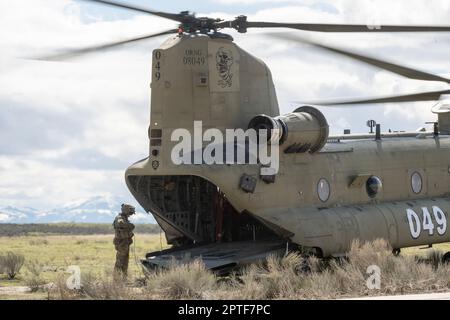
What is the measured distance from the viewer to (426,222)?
2556 centimetres

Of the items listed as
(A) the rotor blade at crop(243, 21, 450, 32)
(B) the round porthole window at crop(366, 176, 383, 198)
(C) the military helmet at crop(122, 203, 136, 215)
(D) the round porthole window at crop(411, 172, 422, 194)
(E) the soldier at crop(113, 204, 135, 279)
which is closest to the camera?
(A) the rotor blade at crop(243, 21, 450, 32)

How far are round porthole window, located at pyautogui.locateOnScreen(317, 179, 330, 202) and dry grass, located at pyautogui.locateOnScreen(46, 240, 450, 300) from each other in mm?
1891

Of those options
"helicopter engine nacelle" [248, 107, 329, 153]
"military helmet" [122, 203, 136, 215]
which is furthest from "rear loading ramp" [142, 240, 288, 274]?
"helicopter engine nacelle" [248, 107, 329, 153]

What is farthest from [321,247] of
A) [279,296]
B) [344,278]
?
[279,296]

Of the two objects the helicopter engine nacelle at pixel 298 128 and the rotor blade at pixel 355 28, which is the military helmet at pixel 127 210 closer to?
the helicopter engine nacelle at pixel 298 128

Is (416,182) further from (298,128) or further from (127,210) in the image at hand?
(127,210)

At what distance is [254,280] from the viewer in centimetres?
1952

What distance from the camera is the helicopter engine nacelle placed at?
874 inches

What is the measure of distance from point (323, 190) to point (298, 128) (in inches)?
79.9

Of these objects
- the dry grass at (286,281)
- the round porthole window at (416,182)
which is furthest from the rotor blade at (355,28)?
the round porthole window at (416,182)

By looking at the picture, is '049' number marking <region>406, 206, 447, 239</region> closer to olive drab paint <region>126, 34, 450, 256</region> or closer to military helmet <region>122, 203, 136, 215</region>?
olive drab paint <region>126, 34, 450, 256</region>

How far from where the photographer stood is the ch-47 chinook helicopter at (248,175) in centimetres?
2173

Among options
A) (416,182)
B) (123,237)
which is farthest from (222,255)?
(416,182)

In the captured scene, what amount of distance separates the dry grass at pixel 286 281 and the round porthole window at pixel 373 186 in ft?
9.58
